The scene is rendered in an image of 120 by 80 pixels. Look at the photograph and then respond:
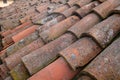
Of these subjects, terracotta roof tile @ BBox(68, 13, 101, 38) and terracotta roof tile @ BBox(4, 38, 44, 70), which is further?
terracotta roof tile @ BBox(4, 38, 44, 70)

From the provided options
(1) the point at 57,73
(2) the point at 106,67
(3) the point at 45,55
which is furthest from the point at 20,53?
(2) the point at 106,67

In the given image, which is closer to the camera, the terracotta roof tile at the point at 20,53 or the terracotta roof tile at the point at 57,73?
the terracotta roof tile at the point at 57,73

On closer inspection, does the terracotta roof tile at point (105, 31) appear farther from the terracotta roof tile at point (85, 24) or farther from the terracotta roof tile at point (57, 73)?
the terracotta roof tile at point (57, 73)

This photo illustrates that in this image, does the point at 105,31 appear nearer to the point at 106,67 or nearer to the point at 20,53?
the point at 106,67

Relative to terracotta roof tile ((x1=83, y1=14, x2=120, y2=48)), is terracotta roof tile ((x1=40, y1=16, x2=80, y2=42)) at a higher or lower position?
higher

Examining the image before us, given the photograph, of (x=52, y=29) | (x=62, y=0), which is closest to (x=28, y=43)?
(x=52, y=29)

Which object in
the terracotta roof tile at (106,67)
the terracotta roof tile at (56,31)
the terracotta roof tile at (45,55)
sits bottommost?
the terracotta roof tile at (106,67)

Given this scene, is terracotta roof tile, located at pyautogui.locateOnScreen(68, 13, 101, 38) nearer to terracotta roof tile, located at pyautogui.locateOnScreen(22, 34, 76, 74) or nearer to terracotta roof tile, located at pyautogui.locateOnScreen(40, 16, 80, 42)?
terracotta roof tile, located at pyautogui.locateOnScreen(22, 34, 76, 74)

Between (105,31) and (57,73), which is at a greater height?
(105,31)

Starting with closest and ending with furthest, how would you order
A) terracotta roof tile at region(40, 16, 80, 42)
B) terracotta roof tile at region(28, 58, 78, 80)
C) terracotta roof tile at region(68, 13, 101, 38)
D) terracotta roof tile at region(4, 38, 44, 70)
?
terracotta roof tile at region(28, 58, 78, 80)
terracotta roof tile at region(68, 13, 101, 38)
terracotta roof tile at region(4, 38, 44, 70)
terracotta roof tile at region(40, 16, 80, 42)

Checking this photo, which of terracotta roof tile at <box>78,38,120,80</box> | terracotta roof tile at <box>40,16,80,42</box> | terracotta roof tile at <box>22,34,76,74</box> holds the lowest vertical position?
terracotta roof tile at <box>78,38,120,80</box>

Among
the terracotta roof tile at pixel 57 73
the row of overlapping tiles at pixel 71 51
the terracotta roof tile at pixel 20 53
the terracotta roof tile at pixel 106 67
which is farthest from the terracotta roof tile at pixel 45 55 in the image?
the terracotta roof tile at pixel 106 67

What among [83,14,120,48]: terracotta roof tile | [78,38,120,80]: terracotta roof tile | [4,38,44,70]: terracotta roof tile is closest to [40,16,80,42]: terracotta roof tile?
[4,38,44,70]: terracotta roof tile

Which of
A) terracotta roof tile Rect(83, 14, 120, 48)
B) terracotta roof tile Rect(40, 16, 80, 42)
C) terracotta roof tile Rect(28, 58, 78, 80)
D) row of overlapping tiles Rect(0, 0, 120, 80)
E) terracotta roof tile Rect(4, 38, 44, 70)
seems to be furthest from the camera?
terracotta roof tile Rect(40, 16, 80, 42)
